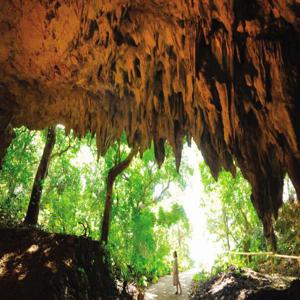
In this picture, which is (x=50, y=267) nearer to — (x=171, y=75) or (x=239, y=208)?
(x=171, y=75)

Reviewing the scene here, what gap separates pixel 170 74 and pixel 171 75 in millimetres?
30

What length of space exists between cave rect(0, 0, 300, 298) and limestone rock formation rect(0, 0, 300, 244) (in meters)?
0.02

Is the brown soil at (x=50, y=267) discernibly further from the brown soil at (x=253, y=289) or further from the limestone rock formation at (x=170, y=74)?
the brown soil at (x=253, y=289)

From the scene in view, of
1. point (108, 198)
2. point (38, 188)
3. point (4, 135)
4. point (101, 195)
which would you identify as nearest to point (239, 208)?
point (101, 195)

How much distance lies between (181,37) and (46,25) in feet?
8.24

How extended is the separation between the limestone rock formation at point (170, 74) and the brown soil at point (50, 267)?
2934 millimetres

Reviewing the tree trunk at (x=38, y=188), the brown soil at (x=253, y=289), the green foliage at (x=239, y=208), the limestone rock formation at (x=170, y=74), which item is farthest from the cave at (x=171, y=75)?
the green foliage at (x=239, y=208)

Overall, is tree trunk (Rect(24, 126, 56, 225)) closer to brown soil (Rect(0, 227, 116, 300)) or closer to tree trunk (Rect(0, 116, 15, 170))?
tree trunk (Rect(0, 116, 15, 170))

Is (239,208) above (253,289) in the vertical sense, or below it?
above

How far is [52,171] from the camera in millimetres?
15328

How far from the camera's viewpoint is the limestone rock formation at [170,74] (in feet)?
11.7

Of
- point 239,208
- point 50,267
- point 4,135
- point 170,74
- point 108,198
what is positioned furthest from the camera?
point 239,208

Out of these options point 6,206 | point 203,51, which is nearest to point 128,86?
point 203,51

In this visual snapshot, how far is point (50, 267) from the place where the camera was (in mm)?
4805
